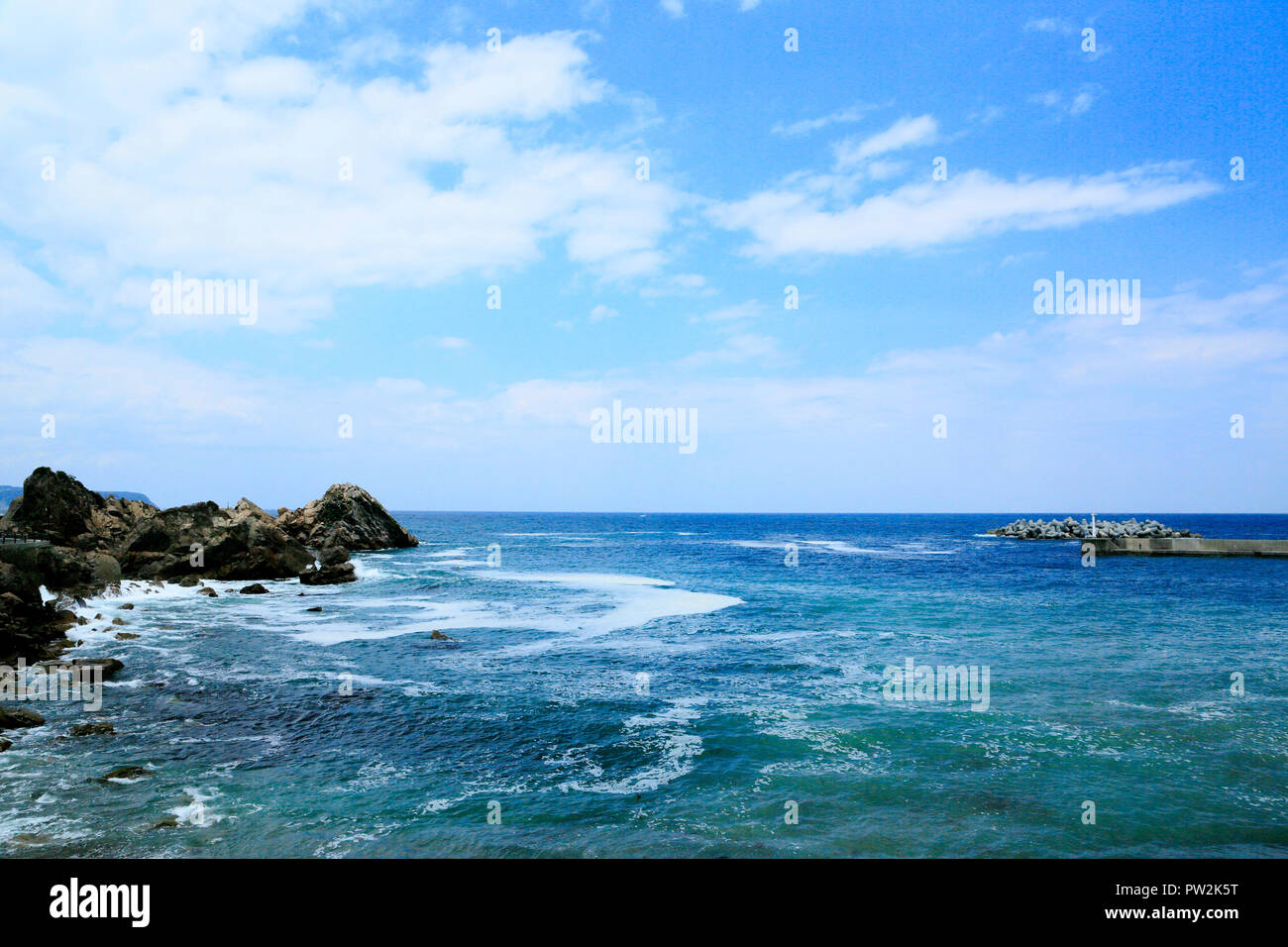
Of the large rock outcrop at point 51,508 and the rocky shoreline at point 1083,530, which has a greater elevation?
the large rock outcrop at point 51,508

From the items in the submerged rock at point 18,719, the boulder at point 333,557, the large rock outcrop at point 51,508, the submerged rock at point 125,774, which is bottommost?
the submerged rock at point 125,774

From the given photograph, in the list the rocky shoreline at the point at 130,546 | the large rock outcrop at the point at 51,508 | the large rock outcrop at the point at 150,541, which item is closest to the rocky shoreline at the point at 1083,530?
the large rock outcrop at the point at 150,541

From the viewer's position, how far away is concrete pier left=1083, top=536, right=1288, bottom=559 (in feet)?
247

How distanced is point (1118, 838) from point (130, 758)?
20236 millimetres

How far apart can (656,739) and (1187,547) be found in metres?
87.8

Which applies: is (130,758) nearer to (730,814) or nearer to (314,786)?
(314,786)

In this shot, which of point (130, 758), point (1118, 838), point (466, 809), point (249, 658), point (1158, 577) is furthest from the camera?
point (1158, 577)

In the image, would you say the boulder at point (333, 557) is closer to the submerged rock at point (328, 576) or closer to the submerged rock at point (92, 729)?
the submerged rock at point (328, 576)

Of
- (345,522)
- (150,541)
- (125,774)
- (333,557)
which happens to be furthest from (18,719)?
(345,522)

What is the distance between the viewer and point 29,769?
14531 millimetres

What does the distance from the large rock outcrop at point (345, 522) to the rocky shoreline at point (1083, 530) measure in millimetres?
93556

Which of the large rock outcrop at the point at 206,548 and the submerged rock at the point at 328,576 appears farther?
the submerged rock at the point at 328,576

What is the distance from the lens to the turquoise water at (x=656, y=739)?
1231 cm
